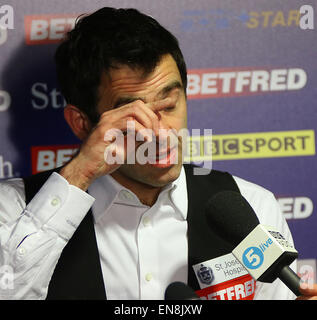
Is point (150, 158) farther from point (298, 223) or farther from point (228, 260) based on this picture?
point (298, 223)

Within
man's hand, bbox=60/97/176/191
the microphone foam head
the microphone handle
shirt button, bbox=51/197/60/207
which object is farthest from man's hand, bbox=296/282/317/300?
shirt button, bbox=51/197/60/207

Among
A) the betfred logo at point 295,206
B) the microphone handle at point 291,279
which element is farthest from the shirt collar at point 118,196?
the microphone handle at point 291,279

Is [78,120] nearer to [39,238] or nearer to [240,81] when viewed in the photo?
[39,238]

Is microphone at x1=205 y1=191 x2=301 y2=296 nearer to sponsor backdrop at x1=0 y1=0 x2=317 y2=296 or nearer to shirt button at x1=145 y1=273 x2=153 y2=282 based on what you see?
shirt button at x1=145 y1=273 x2=153 y2=282

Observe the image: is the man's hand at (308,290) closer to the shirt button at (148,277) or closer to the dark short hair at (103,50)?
the shirt button at (148,277)

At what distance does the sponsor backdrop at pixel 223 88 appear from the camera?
4.79 ft

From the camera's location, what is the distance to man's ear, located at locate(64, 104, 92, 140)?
1.34 meters

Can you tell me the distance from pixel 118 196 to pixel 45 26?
572 millimetres

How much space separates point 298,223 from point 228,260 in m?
0.42

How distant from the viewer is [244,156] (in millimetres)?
1541

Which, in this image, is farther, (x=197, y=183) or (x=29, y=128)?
(x=29, y=128)

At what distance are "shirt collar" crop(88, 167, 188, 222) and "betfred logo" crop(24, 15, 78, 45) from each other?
0.49 m
